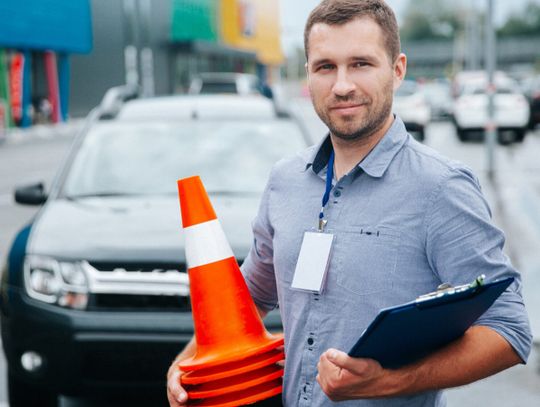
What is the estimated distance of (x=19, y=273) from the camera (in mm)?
4348

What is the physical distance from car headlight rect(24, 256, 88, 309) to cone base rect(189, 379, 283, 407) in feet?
7.26

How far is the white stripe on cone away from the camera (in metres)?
2.38

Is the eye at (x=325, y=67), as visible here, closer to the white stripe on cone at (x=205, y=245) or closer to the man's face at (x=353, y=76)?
the man's face at (x=353, y=76)

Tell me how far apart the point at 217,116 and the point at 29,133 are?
28791 mm

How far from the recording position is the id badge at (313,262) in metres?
1.97

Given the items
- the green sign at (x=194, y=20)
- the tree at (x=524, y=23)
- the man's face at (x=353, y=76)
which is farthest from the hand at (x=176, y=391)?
the tree at (x=524, y=23)

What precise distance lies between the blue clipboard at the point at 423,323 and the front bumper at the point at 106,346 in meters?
2.38

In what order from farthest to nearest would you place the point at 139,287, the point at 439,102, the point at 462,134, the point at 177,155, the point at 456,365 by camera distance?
the point at 439,102 < the point at 462,134 < the point at 177,155 < the point at 139,287 < the point at 456,365

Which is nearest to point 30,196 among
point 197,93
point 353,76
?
Result: point 353,76

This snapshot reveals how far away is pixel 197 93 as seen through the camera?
2505 cm

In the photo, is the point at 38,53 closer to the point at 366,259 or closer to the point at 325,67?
the point at 325,67

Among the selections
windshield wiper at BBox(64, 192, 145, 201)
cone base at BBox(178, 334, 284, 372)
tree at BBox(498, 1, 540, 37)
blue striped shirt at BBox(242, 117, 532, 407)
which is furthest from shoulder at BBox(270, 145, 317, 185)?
tree at BBox(498, 1, 540, 37)

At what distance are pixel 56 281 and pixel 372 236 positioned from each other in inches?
106

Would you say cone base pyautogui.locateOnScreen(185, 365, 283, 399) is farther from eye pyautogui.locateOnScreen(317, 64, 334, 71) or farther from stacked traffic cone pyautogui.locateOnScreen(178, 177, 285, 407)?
eye pyautogui.locateOnScreen(317, 64, 334, 71)
